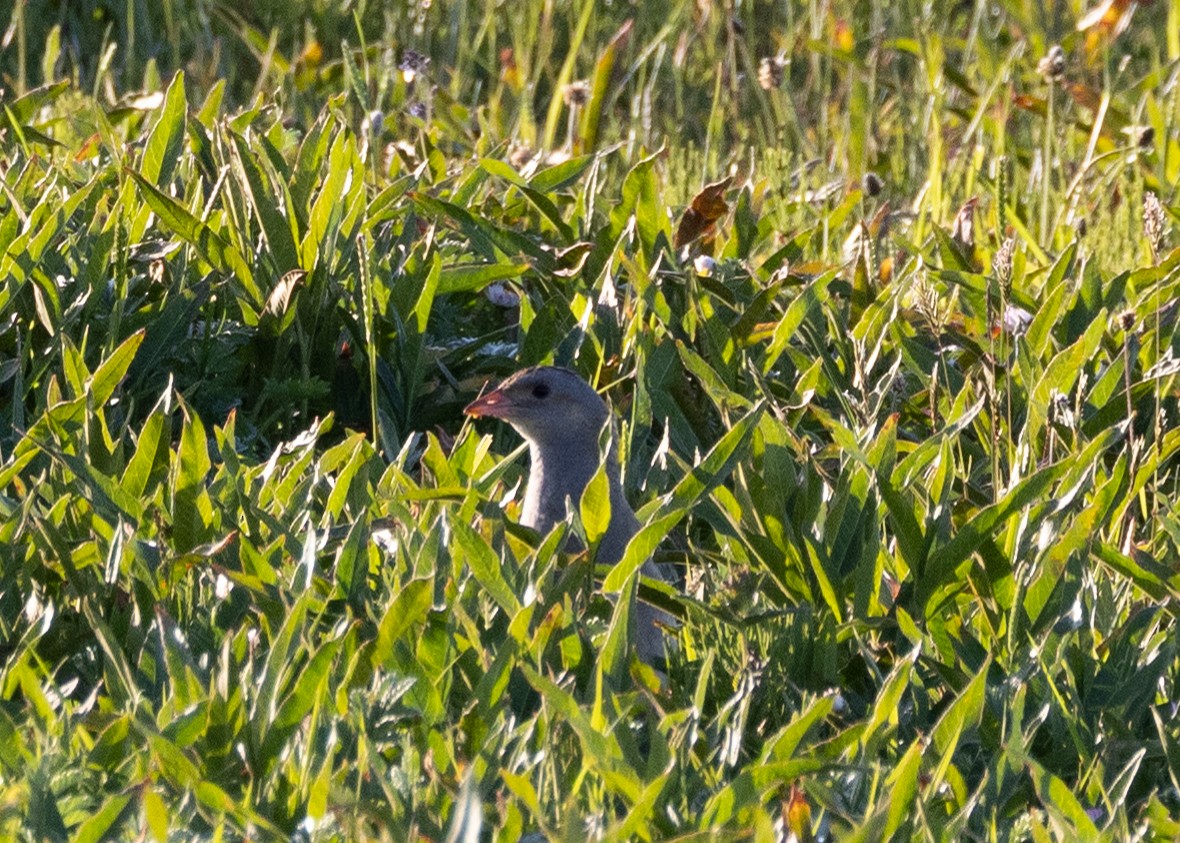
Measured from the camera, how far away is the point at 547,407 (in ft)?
11.1

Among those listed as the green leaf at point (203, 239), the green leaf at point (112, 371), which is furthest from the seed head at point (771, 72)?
the green leaf at point (112, 371)

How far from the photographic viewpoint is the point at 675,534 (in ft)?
11.9

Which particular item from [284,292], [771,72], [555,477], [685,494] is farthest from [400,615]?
[771,72]

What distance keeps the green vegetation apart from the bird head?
0.12 meters

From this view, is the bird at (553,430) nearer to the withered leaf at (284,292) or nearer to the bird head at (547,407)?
the bird head at (547,407)

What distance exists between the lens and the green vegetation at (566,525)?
2.30 m

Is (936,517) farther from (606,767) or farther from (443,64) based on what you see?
(443,64)

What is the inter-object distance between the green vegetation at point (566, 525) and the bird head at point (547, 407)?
12 cm

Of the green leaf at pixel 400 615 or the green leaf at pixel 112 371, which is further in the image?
the green leaf at pixel 112 371

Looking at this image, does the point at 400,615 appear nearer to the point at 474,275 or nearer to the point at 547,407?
the point at 547,407

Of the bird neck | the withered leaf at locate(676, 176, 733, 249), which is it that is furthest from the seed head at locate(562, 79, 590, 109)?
the bird neck

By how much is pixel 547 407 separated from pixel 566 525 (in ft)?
1.90

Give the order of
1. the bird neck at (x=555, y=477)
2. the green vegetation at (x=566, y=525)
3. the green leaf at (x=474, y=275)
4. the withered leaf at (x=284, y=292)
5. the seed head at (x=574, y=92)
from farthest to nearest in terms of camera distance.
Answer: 1. the seed head at (x=574, y=92)
2. the green leaf at (x=474, y=275)
3. the withered leaf at (x=284, y=292)
4. the bird neck at (x=555, y=477)
5. the green vegetation at (x=566, y=525)

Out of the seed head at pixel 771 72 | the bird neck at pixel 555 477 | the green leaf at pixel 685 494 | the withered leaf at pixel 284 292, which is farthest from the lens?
the seed head at pixel 771 72
